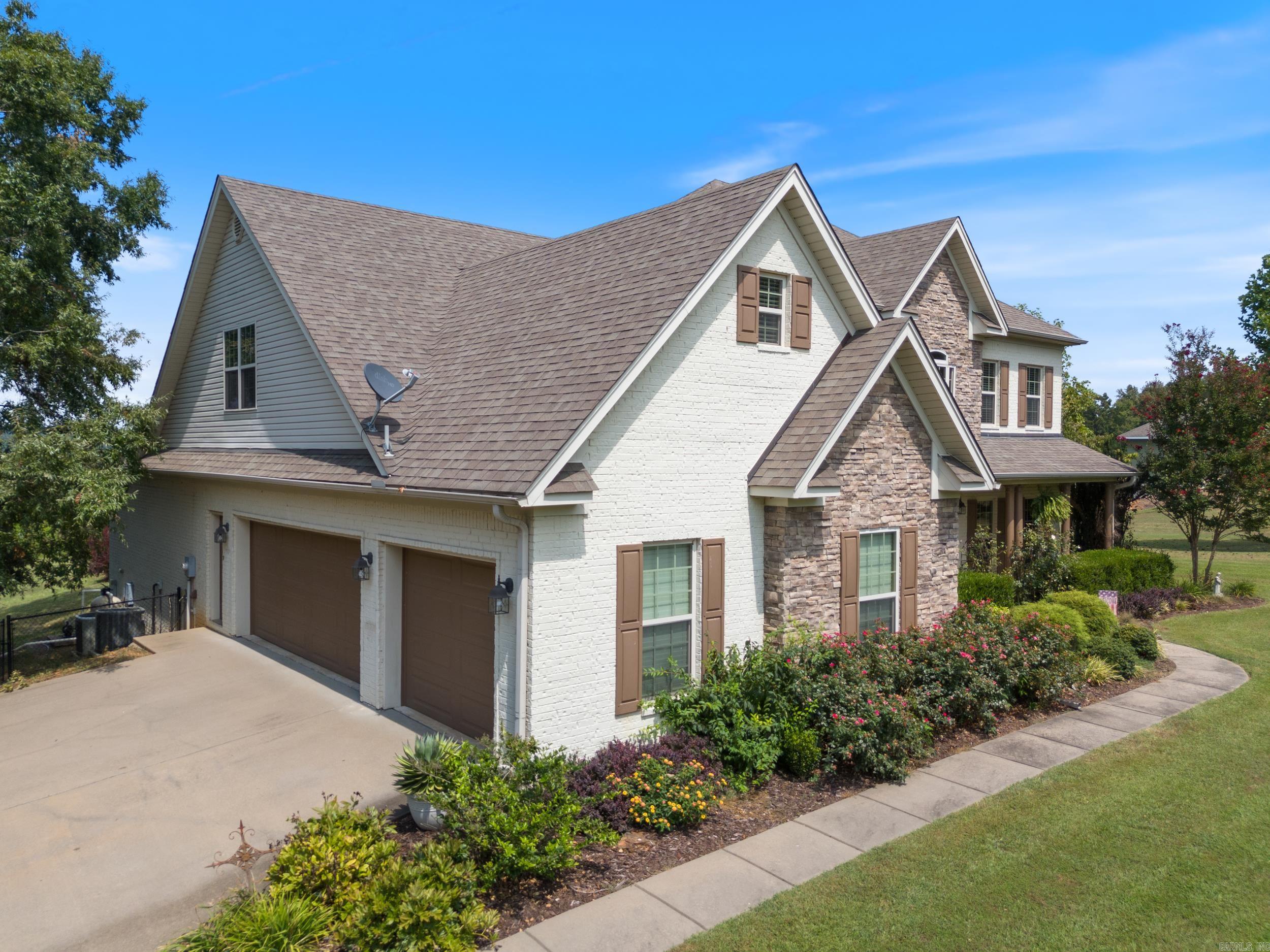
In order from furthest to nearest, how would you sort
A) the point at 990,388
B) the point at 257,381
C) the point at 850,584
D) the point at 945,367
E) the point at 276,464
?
the point at 990,388 → the point at 945,367 → the point at 257,381 → the point at 276,464 → the point at 850,584

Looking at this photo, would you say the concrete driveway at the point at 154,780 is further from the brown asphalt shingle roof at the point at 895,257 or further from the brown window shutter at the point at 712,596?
the brown asphalt shingle roof at the point at 895,257

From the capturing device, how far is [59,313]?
17219mm

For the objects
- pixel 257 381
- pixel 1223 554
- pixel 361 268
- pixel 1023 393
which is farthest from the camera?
pixel 1223 554

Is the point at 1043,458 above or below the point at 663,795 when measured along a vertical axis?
above

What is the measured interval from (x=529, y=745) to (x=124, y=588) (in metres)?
18.6

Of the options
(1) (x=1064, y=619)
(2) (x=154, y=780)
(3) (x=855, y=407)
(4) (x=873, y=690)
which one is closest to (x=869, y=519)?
(3) (x=855, y=407)

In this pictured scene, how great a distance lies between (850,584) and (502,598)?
5351 mm

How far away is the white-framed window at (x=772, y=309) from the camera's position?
11.5 m

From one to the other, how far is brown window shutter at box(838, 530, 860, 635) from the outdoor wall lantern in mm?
5099

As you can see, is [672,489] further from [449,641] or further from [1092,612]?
[1092,612]

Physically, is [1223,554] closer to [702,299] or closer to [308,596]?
[702,299]

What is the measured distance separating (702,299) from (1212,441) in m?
16.9

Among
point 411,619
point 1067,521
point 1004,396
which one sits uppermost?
point 1004,396

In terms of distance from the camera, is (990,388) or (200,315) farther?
(990,388)
